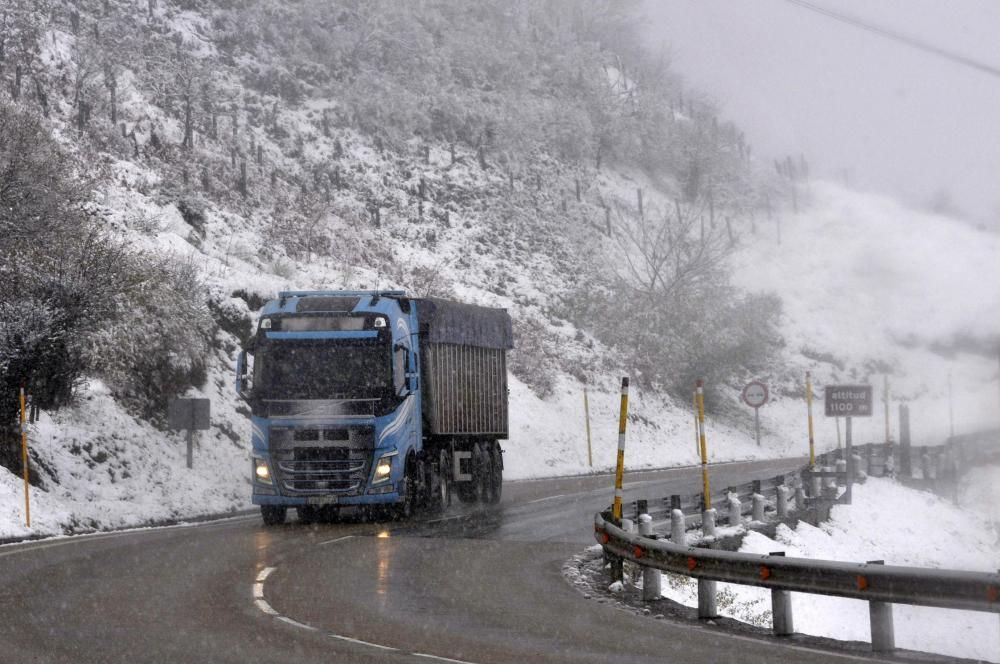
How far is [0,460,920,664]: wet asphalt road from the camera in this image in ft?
32.3

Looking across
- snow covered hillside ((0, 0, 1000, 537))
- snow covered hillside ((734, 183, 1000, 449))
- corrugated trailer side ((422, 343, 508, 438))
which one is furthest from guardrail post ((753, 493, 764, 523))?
snow covered hillside ((734, 183, 1000, 449))

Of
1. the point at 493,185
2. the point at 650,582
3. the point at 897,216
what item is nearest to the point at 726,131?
the point at 897,216

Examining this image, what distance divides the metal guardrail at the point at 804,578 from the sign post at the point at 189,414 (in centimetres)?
1386

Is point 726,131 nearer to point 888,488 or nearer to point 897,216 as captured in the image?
point 897,216

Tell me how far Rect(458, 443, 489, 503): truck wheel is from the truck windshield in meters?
5.78

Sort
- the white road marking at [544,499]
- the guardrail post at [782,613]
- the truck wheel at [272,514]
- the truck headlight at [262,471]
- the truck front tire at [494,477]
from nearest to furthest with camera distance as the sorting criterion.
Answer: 1. the guardrail post at [782,613]
2. the truck headlight at [262,471]
3. the truck wheel at [272,514]
4. the truck front tire at [494,477]
5. the white road marking at [544,499]

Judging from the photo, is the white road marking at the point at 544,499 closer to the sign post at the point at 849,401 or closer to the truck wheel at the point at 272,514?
the truck wheel at the point at 272,514

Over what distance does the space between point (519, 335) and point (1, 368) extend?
3343cm

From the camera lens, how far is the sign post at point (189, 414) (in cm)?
2708

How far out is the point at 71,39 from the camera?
56719 millimetres

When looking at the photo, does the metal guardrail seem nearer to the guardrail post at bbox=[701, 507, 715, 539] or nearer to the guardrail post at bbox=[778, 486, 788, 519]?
the guardrail post at bbox=[701, 507, 715, 539]

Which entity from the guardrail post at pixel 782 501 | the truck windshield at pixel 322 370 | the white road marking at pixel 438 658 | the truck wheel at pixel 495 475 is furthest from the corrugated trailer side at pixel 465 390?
the white road marking at pixel 438 658

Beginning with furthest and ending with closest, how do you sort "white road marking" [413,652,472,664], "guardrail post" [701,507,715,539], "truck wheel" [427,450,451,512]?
"truck wheel" [427,450,451,512], "guardrail post" [701,507,715,539], "white road marking" [413,652,472,664]

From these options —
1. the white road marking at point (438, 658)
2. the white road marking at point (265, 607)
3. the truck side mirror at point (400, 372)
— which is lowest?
the white road marking at point (265, 607)
